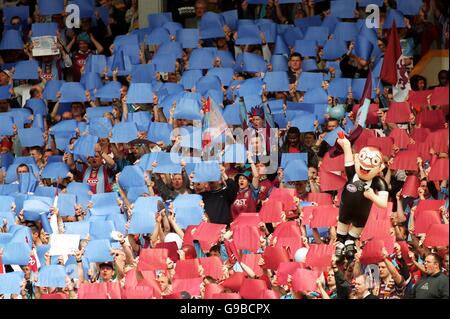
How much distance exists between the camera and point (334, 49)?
15906 mm

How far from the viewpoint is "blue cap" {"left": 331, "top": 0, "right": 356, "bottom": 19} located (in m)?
16.2

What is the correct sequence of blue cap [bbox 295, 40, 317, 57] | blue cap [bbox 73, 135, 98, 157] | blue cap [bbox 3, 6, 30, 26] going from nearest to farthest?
blue cap [bbox 73, 135, 98, 157]
blue cap [bbox 295, 40, 317, 57]
blue cap [bbox 3, 6, 30, 26]

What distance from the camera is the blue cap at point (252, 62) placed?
16.0m

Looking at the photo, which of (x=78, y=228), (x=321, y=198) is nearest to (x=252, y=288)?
(x=321, y=198)

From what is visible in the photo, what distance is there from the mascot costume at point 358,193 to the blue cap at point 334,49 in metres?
2.35

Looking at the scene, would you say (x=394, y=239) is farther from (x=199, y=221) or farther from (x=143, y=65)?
(x=143, y=65)

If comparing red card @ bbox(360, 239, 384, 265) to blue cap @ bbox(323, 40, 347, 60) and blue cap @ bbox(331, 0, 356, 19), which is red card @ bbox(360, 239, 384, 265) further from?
blue cap @ bbox(331, 0, 356, 19)

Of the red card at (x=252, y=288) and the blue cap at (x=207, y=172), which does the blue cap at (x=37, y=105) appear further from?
the red card at (x=252, y=288)

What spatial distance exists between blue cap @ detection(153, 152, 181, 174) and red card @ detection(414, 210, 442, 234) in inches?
92.3

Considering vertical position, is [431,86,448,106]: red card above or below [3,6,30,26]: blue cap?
below

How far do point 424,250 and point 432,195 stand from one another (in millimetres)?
798

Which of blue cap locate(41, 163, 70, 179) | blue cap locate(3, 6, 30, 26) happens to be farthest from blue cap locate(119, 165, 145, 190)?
blue cap locate(3, 6, 30, 26)

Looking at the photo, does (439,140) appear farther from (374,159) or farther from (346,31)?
(346,31)

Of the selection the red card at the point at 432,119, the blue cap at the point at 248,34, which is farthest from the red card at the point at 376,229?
the blue cap at the point at 248,34
